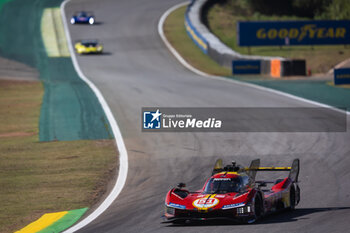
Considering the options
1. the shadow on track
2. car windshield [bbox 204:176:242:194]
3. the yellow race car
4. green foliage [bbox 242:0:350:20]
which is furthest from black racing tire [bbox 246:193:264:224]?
green foliage [bbox 242:0:350:20]

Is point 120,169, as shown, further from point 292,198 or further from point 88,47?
point 88,47

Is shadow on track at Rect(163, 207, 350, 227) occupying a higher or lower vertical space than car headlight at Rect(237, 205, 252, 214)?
lower

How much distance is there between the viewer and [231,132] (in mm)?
25609

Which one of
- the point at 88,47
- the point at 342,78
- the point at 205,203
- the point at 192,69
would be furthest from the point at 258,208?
the point at 88,47

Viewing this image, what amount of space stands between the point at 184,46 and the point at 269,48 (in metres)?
8.04

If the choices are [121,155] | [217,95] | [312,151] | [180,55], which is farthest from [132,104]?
[180,55]

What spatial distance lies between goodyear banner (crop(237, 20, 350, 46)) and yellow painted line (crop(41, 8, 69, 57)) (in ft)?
55.3

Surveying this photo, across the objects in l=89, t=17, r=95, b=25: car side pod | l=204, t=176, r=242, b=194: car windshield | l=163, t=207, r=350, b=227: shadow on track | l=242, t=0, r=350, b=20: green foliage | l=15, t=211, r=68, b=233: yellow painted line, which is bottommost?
l=15, t=211, r=68, b=233: yellow painted line

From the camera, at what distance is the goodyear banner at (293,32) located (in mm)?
56219

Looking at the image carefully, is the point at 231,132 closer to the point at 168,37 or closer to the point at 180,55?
the point at 180,55

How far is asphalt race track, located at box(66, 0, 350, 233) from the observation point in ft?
44.2

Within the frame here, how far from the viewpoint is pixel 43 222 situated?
1475 cm

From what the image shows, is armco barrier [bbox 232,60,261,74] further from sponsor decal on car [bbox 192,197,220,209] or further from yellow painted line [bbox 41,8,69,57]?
Result: sponsor decal on car [bbox 192,197,220,209]

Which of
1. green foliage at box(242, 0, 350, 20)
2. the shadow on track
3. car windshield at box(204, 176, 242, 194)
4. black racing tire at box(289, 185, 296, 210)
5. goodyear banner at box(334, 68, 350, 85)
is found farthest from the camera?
green foliage at box(242, 0, 350, 20)
